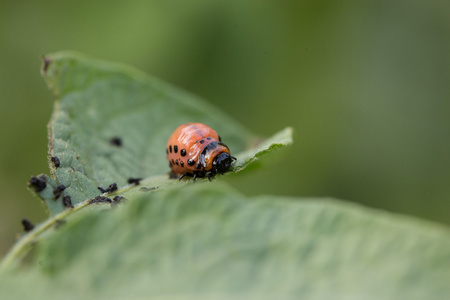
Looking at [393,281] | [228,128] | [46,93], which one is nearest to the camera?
[393,281]

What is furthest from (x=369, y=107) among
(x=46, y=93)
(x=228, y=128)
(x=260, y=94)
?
(x=46, y=93)

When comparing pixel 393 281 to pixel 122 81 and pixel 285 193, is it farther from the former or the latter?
pixel 285 193

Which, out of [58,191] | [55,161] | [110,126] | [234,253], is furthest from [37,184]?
[234,253]

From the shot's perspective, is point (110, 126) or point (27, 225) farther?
point (110, 126)

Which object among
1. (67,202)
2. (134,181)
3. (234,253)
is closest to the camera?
(234,253)

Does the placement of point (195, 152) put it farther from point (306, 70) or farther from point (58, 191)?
point (306, 70)

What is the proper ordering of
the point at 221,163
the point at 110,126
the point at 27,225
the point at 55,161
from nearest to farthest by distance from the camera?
1. the point at 27,225
2. the point at 55,161
3. the point at 221,163
4. the point at 110,126
